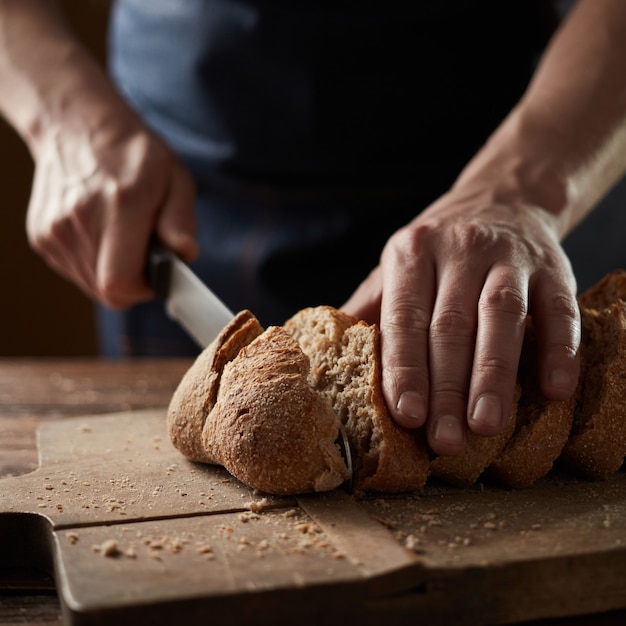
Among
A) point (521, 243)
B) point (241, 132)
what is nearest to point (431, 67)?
point (241, 132)

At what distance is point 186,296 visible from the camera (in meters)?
1.93

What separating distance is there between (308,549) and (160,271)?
3.63 feet

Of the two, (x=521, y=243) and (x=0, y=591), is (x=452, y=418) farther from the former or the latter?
(x=0, y=591)

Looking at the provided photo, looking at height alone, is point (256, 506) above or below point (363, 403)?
below

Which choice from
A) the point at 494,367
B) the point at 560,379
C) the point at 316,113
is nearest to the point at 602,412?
the point at 560,379

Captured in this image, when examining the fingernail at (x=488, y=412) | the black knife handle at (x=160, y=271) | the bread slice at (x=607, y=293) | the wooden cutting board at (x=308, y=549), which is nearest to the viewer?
the wooden cutting board at (x=308, y=549)

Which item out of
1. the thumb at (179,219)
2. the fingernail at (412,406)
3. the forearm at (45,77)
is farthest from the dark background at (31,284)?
the fingernail at (412,406)

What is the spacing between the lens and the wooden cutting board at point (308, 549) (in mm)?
1050

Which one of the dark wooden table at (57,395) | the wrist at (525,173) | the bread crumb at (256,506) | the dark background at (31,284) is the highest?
the wrist at (525,173)

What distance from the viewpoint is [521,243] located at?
1574 mm

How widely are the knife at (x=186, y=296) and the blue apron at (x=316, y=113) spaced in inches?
18.7

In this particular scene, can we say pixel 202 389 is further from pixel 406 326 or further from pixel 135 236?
pixel 135 236

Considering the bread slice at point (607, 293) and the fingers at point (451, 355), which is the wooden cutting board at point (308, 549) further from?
the bread slice at point (607, 293)

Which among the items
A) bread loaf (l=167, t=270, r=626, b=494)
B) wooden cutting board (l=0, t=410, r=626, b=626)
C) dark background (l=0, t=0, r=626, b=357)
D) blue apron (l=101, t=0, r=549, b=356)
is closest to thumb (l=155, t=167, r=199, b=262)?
blue apron (l=101, t=0, r=549, b=356)
